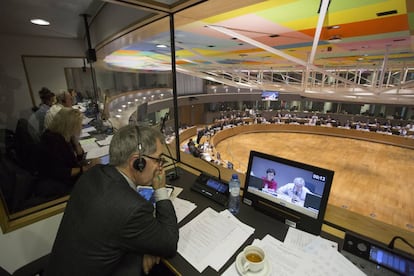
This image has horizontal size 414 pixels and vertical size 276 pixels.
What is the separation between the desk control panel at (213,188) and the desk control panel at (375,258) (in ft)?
2.40

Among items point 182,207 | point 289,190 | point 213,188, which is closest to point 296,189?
point 289,190

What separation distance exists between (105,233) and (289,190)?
1.03 metres

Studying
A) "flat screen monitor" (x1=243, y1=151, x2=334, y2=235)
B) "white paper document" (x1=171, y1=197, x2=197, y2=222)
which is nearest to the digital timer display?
"flat screen monitor" (x1=243, y1=151, x2=334, y2=235)

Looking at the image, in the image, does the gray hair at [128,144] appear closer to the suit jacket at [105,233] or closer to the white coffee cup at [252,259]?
the suit jacket at [105,233]

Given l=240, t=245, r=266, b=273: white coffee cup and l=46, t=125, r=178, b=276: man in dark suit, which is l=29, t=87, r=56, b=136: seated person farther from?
l=240, t=245, r=266, b=273: white coffee cup

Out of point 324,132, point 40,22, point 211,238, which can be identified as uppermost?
point 40,22

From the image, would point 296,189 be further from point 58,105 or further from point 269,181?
point 58,105

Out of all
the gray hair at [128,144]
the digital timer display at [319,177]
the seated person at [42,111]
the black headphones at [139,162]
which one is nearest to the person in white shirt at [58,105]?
the seated person at [42,111]

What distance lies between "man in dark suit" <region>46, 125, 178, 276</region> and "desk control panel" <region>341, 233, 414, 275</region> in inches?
34.1

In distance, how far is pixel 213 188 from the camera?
153cm

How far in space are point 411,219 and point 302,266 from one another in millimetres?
6850

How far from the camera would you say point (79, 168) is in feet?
6.11

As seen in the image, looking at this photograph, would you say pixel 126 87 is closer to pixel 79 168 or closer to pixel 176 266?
pixel 79 168

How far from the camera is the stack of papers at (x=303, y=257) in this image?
0.91 metres
